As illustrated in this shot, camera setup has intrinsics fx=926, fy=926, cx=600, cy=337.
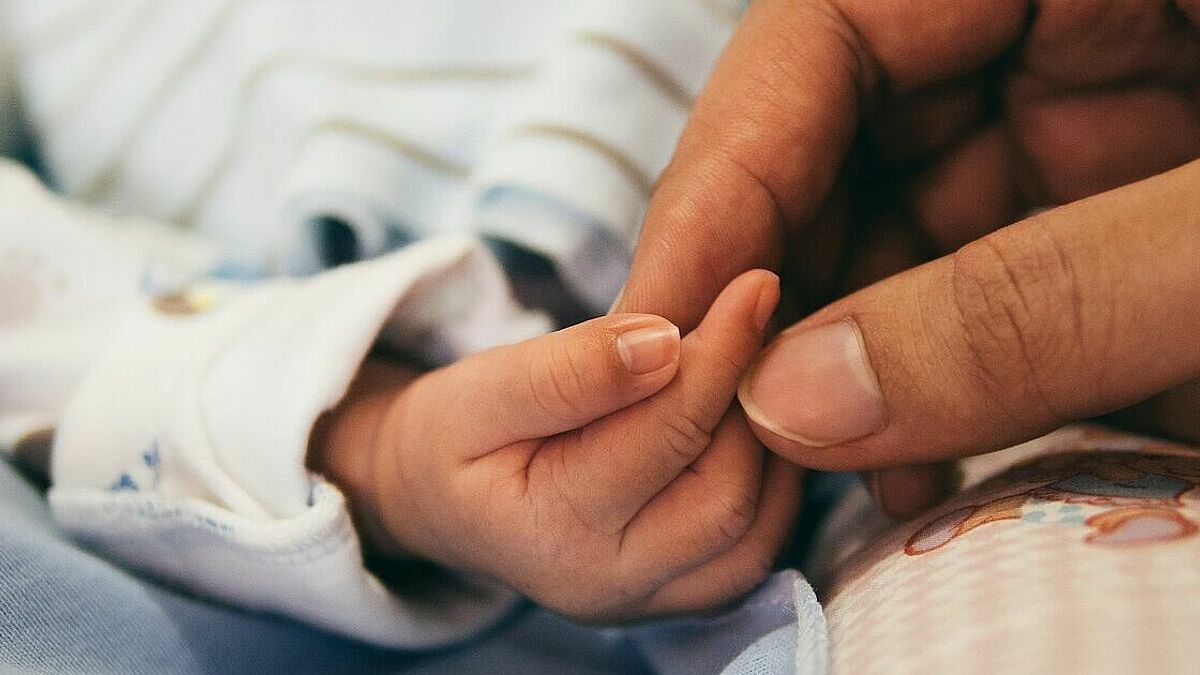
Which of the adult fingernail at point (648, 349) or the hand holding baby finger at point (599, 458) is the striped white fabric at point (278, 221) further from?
the adult fingernail at point (648, 349)

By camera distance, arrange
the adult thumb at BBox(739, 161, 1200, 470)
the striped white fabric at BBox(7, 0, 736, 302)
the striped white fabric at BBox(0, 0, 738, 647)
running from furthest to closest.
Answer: the striped white fabric at BBox(7, 0, 736, 302)
the striped white fabric at BBox(0, 0, 738, 647)
the adult thumb at BBox(739, 161, 1200, 470)

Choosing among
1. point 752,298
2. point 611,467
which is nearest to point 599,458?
point 611,467

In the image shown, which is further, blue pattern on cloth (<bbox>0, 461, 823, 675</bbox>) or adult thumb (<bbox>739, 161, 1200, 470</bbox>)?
blue pattern on cloth (<bbox>0, 461, 823, 675</bbox>)

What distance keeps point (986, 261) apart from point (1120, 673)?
18 cm

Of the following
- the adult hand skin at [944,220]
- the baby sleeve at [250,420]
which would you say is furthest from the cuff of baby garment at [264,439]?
the adult hand skin at [944,220]

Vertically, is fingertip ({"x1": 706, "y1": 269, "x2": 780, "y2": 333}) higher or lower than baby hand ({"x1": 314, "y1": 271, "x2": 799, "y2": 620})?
higher

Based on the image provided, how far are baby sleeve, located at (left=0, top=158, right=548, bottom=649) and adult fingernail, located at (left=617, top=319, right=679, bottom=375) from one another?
0.69 feet

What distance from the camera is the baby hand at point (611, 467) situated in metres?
0.45

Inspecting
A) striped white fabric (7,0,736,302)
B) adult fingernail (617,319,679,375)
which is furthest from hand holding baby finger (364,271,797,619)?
striped white fabric (7,0,736,302)

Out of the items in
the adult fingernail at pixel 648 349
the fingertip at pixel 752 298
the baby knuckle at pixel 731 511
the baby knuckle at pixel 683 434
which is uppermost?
the fingertip at pixel 752 298

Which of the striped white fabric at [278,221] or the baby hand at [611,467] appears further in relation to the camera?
the striped white fabric at [278,221]

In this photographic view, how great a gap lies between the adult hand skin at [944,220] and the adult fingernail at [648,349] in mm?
49

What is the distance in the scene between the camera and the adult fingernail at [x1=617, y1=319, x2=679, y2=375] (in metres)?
0.44

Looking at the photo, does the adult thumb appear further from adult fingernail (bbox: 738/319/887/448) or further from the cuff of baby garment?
the cuff of baby garment
